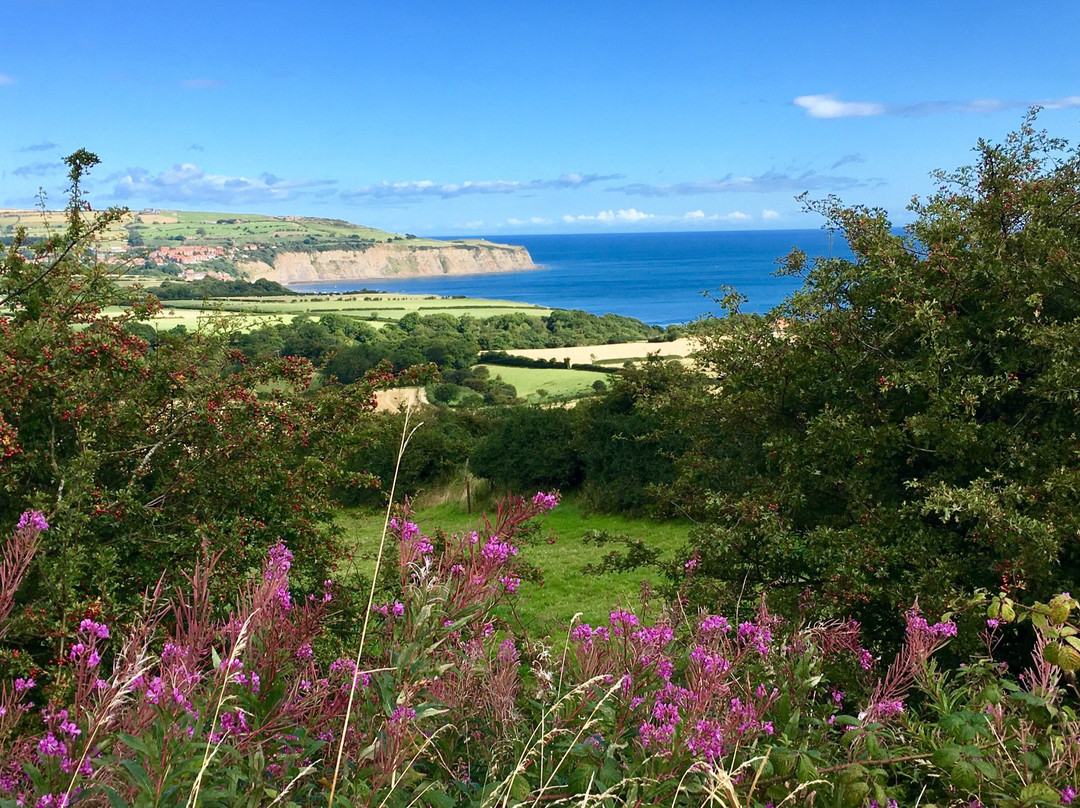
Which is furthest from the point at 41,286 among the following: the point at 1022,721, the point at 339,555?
the point at 1022,721

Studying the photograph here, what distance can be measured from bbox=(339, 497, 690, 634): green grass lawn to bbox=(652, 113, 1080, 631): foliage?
4122 mm

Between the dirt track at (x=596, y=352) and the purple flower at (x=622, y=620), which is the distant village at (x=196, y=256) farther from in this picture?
the purple flower at (x=622, y=620)

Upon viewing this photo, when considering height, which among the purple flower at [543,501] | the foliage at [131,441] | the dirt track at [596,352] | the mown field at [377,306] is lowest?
the dirt track at [596,352]

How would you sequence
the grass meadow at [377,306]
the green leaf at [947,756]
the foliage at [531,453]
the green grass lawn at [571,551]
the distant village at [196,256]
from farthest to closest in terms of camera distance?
the grass meadow at [377,306] → the distant village at [196,256] → the foliage at [531,453] → the green grass lawn at [571,551] → the green leaf at [947,756]

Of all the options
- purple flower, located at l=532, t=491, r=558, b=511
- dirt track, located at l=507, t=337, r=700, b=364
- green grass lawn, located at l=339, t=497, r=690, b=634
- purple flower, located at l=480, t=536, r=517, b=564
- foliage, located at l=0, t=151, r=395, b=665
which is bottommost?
green grass lawn, located at l=339, t=497, r=690, b=634

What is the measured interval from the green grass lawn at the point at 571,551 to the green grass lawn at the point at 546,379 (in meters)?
17.1

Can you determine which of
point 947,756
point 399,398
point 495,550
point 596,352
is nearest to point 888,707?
point 947,756

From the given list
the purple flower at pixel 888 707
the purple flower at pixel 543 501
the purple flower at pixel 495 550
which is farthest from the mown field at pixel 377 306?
the purple flower at pixel 888 707

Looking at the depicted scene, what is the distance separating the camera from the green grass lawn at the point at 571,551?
16.0 meters

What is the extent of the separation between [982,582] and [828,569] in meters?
1.19

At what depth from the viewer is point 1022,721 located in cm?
263

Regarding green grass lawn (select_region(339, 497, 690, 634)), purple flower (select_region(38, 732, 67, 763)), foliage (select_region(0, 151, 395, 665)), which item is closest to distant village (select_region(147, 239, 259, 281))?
green grass lawn (select_region(339, 497, 690, 634))

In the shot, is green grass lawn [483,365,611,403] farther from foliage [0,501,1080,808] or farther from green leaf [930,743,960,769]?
green leaf [930,743,960,769]

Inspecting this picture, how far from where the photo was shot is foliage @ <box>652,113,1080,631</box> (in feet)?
21.8
